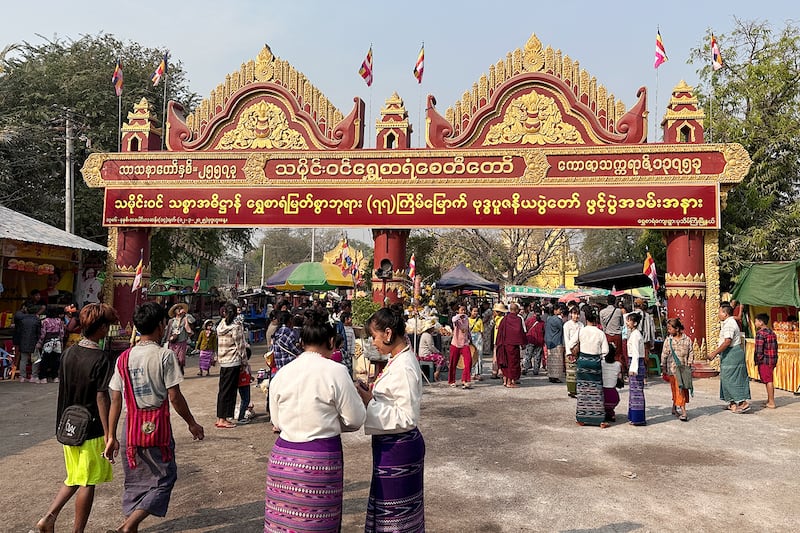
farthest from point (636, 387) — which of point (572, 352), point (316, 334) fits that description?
point (316, 334)

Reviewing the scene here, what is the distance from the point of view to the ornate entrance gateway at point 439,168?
1280 cm

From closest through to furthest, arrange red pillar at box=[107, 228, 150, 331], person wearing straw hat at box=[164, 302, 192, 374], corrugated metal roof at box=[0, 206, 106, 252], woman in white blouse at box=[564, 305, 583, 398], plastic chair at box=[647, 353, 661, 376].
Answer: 1. woman in white blouse at box=[564, 305, 583, 398]
2. person wearing straw hat at box=[164, 302, 192, 374]
3. corrugated metal roof at box=[0, 206, 106, 252]
4. plastic chair at box=[647, 353, 661, 376]
5. red pillar at box=[107, 228, 150, 331]

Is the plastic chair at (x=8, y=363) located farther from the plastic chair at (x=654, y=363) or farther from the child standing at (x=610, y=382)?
the plastic chair at (x=654, y=363)

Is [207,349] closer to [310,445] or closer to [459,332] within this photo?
[459,332]

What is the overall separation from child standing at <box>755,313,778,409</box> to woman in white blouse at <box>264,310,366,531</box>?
8620mm

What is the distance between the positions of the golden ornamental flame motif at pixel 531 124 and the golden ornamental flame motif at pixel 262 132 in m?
4.90

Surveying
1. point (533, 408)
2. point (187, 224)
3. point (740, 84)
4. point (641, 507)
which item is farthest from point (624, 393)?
point (740, 84)

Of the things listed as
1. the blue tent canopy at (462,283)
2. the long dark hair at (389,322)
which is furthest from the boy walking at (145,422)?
the blue tent canopy at (462,283)

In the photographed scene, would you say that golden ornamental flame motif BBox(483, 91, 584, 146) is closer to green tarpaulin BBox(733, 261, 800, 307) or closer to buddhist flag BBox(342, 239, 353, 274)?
green tarpaulin BBox(733, 261, 800, 307)

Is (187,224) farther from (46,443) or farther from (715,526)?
(715,526)

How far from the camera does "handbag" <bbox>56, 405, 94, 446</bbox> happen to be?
3.96 metres

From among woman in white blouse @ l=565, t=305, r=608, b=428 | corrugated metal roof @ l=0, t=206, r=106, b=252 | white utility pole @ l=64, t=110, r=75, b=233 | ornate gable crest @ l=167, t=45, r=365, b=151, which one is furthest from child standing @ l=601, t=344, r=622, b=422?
white utility pole @ l=64, t=110, r=75, b=233

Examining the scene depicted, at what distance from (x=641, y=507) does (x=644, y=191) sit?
9.50 metres

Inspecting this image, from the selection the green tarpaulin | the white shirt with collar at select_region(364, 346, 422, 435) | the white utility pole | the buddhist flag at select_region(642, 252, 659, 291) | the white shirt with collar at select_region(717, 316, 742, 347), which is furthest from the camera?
the white utility pole
